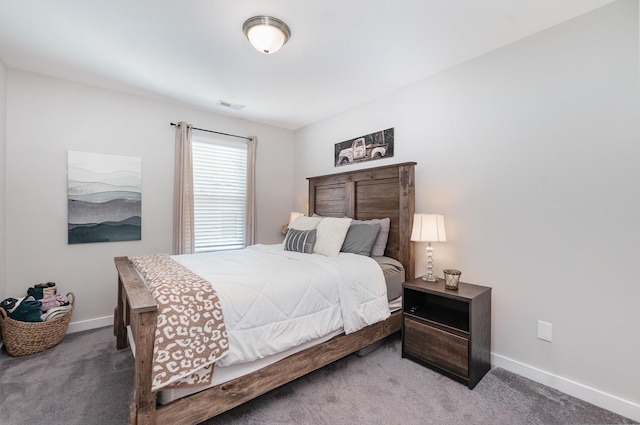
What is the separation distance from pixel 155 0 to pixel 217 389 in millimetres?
2339

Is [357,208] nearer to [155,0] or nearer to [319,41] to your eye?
[319,41]

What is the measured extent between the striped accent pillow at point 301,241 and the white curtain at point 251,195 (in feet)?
3.67

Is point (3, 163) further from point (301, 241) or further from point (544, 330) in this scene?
point (544, 330)

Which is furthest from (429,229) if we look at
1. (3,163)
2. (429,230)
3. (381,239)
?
(3,163)

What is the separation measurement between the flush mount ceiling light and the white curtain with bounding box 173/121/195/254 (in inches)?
73.9

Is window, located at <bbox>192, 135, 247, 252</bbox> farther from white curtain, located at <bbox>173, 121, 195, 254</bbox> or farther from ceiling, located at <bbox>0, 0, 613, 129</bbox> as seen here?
ceiling, located at <bbox>0, 0, 613, 129</bbox>

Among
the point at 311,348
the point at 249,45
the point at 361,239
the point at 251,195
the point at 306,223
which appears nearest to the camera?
the point at 311,348

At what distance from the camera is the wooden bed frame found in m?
1.27

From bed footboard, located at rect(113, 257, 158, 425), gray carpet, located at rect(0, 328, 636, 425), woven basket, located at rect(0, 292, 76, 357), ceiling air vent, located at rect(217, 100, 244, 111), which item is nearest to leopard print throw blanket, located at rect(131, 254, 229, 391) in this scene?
bed footboard, located at rect(113, 257, 158, 425)

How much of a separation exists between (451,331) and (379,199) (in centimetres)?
144

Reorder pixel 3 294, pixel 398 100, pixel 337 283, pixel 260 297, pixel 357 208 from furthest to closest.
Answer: pixel 357 208 < pixel 398 100 < pixel 3 294 < pixel 337 283 < pixel 260 297

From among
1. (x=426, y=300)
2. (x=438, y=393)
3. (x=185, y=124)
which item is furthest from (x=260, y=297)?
(x=185, y=124)

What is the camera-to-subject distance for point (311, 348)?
191cm

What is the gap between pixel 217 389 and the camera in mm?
1488
